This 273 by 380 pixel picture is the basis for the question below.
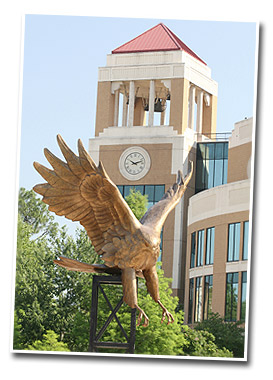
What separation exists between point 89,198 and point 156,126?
38268 mm

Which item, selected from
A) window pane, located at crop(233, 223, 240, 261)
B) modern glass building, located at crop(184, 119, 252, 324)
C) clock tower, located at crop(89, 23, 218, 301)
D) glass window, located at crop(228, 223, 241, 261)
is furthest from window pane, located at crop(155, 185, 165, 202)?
window pane, located at crop(233, 223, 240, 261)

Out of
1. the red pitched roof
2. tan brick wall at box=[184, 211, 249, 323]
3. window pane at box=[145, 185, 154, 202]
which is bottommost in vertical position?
tan brick wall at box=[184, 211, 249, 323]

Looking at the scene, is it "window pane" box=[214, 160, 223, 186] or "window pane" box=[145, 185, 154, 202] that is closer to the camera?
"window pane" box=[145, 185, 154, 202]

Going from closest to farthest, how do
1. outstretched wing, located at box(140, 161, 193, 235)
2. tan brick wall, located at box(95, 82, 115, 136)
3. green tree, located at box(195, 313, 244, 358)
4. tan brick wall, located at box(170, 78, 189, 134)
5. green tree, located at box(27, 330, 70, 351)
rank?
outstretched wing, located at box(140, 161, 193, 235) → green tree, located at box(27, 330, 70, 351) → green tree, located at box(195, 313, 244, 358) → tan brick wall, located at box(170, 78, 189, 134) → tan brick wall, located at box(95, 82, 115, 136)

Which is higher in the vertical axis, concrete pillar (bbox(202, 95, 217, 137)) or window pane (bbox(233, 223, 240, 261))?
concrete pillar (bbox(202, 95, 217, 137))

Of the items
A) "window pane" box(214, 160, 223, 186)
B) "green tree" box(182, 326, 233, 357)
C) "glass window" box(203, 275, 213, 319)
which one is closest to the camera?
"green tree" box(182, 326, 233, 357)

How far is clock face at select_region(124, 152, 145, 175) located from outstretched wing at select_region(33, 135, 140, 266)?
3625cm

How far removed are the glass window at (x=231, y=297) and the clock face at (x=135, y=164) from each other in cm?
1243

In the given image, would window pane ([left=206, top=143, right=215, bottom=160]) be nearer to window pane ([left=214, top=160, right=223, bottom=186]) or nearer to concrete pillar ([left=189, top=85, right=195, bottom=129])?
Answer: window pane ([left=214, top=160, right=223, bottom=186])

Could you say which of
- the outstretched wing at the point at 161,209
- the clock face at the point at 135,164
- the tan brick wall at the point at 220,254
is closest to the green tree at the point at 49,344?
the tan brick wall at the point at 220,254

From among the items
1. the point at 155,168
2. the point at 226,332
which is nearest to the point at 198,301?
the point at 226,332

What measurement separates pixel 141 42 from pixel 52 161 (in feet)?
131

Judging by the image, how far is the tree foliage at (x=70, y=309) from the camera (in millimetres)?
35406

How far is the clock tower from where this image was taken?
179 feet
